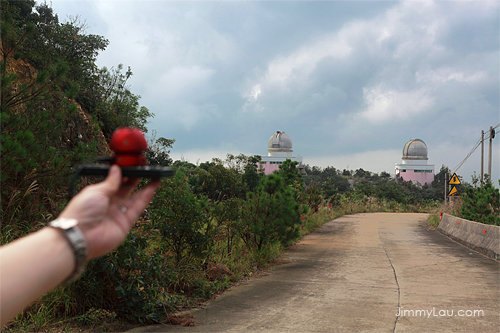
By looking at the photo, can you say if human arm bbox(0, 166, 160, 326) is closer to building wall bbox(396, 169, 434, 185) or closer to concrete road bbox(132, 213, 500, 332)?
concrete road bbox(132, 213, 500, 332)

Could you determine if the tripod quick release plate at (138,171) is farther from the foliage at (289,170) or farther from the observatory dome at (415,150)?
the observatory dome at (415,150)

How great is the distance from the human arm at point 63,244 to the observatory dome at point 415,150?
202ft

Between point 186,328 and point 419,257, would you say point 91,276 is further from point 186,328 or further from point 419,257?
point 419,257

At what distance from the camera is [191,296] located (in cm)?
621

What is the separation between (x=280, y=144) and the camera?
54.3 meters

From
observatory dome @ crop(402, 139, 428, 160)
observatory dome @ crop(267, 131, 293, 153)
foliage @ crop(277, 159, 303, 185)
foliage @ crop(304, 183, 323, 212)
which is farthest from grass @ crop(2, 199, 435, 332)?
observatory dome @ crop(402, 139, 428, 160)

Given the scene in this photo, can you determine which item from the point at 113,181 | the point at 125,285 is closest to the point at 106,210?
the point at 113,181

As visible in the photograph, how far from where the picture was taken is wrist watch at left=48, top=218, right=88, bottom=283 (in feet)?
3.44

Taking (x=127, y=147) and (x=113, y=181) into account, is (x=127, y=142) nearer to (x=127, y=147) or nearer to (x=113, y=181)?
(x=127, y=147)

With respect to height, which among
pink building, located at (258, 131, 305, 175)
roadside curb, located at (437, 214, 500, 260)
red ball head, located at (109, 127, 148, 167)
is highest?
pink building, located at (258, 131, 305, 175)

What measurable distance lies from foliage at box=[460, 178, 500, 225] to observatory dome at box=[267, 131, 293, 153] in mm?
38812

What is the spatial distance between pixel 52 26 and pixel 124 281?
10.6m

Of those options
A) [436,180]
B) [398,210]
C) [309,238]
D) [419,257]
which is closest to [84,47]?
[309,238]

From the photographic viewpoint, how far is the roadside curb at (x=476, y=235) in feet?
33.8
